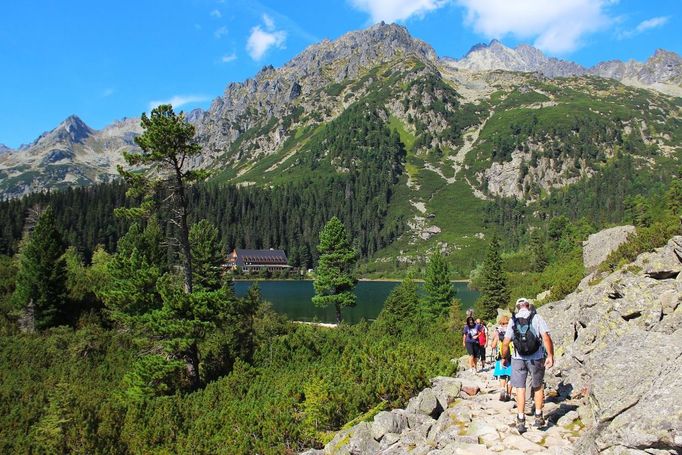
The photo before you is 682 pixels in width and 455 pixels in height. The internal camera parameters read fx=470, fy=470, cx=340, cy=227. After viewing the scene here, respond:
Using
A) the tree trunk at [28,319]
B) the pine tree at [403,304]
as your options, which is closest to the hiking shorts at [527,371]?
the pine tree at [403,304]

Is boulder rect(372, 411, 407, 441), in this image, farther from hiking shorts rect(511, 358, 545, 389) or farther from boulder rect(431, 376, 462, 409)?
hiking shorts rect(511, 358, 545, 389)

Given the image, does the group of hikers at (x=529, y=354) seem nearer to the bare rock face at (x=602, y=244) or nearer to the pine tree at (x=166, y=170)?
the pine tree at (x=166, y=170)

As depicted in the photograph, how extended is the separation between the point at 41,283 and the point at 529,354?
A: 32323mm

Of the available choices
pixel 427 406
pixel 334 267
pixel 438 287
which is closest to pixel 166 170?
pixel 427 406

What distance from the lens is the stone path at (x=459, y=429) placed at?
933 cm

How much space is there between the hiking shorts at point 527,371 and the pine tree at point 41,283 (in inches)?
1249

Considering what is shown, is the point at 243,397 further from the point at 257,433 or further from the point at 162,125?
the point at 162,125

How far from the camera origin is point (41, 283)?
1239 inches

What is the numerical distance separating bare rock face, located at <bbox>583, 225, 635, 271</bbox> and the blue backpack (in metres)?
26.5

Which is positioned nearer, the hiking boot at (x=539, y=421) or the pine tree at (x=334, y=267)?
the hiking boot at (x=539, y=421)

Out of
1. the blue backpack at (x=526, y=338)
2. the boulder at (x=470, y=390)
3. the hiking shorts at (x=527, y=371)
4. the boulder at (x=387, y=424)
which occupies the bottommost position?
the boulder at (x=387, y=424)

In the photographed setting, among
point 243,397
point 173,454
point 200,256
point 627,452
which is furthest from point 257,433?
point 200,256

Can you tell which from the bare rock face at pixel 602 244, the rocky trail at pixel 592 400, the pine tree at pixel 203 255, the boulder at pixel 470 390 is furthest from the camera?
the pine tree at pixel 203 255

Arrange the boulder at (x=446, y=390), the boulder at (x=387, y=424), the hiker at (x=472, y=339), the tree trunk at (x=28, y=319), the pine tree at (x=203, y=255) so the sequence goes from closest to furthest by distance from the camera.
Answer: the boulder at (x=387, y=424)
the boulder at (x=446, y=390)
the hiker at (x=472, y=339)
the tree trunk at (x=28, y=319)
the pine tree at (x=203, y=255)
